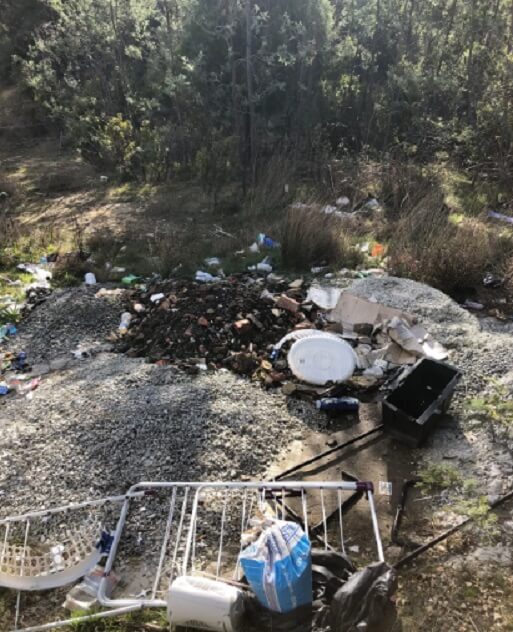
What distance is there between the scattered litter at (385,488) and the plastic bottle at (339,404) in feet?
2.44

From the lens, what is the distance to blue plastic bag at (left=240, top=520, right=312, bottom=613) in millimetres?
2295

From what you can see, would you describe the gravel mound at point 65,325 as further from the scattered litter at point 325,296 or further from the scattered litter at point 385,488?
the scattered litter at point 385,488

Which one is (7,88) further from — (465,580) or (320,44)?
(465,580)

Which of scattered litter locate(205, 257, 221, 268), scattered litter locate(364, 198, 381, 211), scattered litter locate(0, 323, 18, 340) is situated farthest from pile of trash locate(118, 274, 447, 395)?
scattered litter locate(364, 198, 381, 211)

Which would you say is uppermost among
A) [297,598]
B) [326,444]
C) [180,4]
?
[180,4]

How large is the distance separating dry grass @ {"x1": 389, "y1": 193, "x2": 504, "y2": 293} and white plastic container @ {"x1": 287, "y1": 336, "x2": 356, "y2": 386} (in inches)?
72.4

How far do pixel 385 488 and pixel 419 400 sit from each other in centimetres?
86

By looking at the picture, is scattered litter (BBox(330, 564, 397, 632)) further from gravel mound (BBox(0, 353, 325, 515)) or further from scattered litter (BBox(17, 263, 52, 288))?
scattered litter (BBox(17, 263, 52, 288))

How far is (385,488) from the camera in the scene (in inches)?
132

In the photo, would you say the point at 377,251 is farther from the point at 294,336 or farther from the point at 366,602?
the point at 366,602

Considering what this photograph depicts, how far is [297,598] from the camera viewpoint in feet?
7.65

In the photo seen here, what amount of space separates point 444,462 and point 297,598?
5.34ft

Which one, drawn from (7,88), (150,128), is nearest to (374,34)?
(150,128)

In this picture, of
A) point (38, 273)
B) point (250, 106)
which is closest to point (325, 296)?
point (38, 273)
